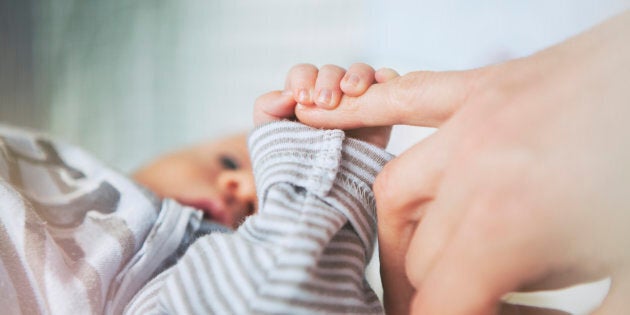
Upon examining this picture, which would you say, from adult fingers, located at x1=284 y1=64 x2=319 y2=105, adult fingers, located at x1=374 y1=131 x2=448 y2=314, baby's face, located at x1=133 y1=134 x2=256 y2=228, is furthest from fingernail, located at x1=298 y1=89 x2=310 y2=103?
baby's face, located at x1=133 y1=134 x2=256 y2=228

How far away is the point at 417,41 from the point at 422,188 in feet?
2.33

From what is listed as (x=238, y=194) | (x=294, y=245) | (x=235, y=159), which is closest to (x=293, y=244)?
(x=294, y=245)

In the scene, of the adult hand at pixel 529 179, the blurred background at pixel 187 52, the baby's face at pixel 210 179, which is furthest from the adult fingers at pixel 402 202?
the blurred background at pixel 187 52

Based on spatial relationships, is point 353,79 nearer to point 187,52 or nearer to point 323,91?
point 323,91

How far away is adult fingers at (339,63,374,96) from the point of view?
15.5 inches

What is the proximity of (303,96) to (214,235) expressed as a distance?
131 mm

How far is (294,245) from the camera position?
323mm

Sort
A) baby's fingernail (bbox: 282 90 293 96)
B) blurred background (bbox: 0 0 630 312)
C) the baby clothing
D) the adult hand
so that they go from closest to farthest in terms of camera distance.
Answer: the adult hand, the baby clothing, baby's fingernail (bbox: 282 90 293 96), blurred background (bbox: 0 0 630 312)

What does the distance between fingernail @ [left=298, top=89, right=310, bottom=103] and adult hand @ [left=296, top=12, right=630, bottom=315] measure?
0.14 meters

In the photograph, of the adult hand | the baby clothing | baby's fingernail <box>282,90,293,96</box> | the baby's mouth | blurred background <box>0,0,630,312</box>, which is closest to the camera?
the adult hand

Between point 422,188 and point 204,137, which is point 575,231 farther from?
point 204,137

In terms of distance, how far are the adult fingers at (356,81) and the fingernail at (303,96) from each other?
0.10 feet

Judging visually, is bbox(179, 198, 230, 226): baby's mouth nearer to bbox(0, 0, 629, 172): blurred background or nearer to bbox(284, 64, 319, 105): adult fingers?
bbox(0, 0, 629, 172): blurred background

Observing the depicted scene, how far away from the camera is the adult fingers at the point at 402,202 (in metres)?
0.29
